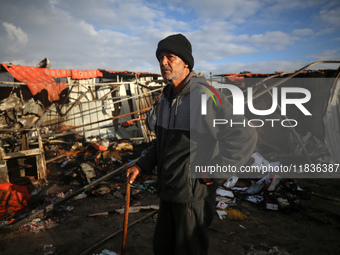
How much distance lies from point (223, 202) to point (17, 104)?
9.00 m

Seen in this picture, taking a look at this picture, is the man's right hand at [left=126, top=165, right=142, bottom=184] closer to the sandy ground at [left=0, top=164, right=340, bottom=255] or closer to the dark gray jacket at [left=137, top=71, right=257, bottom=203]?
the dark gray jacket at [left=137, top=71, right=257, bottom=203]

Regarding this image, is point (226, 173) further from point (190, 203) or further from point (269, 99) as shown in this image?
point (269, 99)

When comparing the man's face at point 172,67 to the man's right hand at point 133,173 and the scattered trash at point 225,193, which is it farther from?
the scattered trash at point 225,193

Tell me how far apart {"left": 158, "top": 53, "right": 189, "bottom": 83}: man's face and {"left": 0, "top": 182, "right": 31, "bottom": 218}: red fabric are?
4604 millimetres

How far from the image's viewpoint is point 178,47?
1.94 m

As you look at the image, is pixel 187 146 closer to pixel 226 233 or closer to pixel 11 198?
pixel 226 233

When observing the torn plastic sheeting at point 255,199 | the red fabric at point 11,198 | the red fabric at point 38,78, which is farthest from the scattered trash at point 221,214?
the red fabric at point 38,78

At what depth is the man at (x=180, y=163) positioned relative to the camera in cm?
174

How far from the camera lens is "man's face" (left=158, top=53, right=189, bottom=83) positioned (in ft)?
6.50

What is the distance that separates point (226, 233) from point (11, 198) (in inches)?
179

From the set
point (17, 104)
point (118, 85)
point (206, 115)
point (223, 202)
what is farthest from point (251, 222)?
point (118, 85)

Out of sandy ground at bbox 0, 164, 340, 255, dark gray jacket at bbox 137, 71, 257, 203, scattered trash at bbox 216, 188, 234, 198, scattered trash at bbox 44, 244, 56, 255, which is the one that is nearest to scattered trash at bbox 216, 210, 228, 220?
sandy ground at bbox 0, 164, 340, 255

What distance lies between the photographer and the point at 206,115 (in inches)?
66.3

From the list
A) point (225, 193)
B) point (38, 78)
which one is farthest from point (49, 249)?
point (38, 78)
